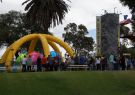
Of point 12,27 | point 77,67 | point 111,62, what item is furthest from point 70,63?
point 12,27

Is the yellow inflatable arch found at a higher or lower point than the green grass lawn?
higher

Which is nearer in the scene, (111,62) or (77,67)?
(77,67)

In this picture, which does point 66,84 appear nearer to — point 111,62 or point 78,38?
point 111,62

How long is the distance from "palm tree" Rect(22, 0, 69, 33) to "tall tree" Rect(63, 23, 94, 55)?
3828 centimetres

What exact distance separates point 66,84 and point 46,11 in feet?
107

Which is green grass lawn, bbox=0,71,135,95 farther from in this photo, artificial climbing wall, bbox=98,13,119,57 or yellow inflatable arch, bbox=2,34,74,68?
artificial climbing wall, bbox=98,13,119,57

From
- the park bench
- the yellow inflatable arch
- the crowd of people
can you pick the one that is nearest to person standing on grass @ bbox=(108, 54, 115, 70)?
the crowd of people

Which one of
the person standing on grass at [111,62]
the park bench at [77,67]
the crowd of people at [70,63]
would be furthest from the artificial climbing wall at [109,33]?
the park bench at [77,67]

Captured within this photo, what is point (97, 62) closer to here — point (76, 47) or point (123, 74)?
point (123, 74)

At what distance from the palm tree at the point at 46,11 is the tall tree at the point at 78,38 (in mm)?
38284

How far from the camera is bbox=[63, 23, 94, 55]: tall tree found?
104562 mm

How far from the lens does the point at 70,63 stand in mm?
44594

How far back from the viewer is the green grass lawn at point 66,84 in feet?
94.9

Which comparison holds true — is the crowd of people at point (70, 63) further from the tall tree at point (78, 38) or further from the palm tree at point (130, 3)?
the tall tree at point (78, 38)
